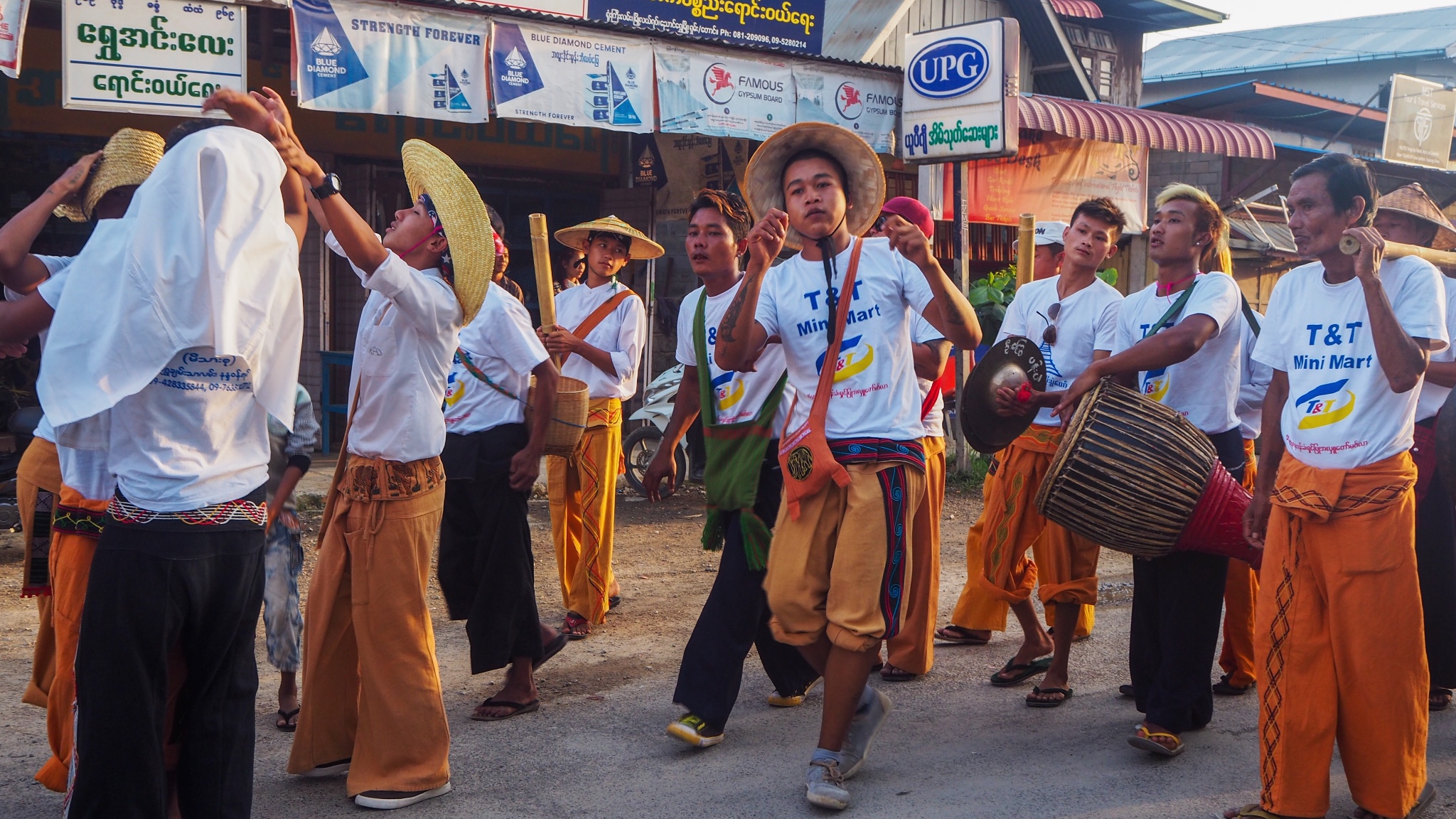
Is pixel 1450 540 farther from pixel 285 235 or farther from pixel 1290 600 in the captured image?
pixel 285 235

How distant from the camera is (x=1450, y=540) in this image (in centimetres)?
484

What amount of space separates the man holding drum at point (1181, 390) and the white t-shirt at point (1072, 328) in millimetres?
200

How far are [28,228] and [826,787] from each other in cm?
283

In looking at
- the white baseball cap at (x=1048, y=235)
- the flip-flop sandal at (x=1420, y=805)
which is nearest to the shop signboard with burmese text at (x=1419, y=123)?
the white baseball cap at (x=1048, y=235)

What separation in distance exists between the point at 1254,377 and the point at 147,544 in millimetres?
4497

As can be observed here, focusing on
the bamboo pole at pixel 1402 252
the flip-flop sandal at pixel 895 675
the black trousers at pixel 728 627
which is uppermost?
the bamboo pole at pixel 1402 252

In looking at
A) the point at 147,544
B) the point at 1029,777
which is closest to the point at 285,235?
the point at 147,544

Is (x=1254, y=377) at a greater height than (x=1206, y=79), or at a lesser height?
lesser

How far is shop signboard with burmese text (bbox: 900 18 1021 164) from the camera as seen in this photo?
32.5 ft

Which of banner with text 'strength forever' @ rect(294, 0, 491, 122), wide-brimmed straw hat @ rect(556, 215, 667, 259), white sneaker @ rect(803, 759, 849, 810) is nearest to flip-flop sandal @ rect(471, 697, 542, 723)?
white sneaker @ rect(803, 759, 849, 810)

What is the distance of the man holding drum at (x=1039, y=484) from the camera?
203 inches

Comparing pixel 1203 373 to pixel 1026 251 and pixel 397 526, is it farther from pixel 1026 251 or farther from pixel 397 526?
pixel 397 526

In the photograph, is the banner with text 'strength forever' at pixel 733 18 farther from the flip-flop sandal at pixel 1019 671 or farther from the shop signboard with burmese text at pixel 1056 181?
the flip-flop sandal at pixel 1019 671

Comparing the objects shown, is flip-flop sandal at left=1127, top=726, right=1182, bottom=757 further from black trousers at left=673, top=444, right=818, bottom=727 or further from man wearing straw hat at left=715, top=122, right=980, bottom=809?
black trousers at left=673, top=444, right=818, bottom=727
